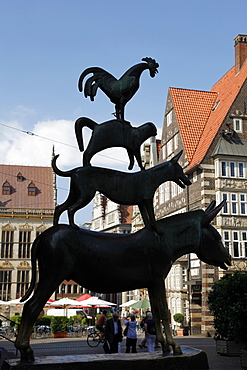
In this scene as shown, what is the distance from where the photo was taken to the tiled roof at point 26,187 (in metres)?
53.2

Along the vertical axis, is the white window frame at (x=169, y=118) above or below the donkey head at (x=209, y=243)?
above

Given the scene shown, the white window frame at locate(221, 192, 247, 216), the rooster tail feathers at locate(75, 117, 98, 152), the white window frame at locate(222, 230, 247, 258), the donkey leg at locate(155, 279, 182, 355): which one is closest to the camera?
the donkey leg at locate(155, 279, 182, 355)

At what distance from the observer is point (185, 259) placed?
28.3 metres

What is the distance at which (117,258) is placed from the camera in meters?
6.71

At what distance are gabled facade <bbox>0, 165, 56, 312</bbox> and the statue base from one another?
43.9 meters

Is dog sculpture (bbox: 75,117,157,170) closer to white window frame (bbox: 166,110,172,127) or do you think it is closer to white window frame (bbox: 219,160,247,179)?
white window frame (bbox: 219,160,247,179)

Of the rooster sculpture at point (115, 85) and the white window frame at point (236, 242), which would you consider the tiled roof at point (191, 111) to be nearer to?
the white window frame at point (236, 242)

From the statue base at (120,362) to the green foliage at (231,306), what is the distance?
20.4ft

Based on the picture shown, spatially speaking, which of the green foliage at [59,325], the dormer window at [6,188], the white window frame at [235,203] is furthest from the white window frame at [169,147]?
the dormer window at [6,188]

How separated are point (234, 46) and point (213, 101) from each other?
157 inches

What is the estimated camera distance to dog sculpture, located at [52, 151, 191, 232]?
22.5 ft

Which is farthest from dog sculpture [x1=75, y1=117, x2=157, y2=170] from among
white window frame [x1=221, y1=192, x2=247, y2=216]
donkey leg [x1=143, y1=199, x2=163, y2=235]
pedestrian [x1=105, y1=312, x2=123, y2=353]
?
white window frame [x1=221, y1=192, x2=247, y2=216]

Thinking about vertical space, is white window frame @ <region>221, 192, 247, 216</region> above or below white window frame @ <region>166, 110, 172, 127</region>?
below

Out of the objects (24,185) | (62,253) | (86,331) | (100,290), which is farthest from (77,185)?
(24,185)
